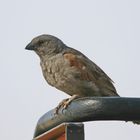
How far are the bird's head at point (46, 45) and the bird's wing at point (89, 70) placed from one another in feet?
0.87

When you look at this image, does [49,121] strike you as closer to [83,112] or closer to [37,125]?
[37,125]

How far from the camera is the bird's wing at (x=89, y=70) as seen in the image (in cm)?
603

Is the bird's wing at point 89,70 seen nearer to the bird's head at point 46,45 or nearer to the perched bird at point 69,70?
the perched bird at point 69,70

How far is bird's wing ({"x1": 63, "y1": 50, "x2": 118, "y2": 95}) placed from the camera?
6.03 metres

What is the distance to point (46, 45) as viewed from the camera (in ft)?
21.5

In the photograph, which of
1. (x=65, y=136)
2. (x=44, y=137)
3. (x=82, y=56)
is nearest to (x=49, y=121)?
(x=44, y=137)

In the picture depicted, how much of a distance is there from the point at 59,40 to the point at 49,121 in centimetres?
424

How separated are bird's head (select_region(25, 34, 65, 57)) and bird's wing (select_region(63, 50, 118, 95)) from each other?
265 millimetres

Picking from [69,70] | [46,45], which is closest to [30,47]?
[46,45]

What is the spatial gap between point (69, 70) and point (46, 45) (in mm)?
800

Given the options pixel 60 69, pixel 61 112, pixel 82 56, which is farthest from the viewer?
pixel 82 56

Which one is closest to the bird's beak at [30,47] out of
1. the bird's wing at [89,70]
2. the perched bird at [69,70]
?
the perched bird at [69,70]

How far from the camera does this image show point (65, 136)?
2176 millimetres

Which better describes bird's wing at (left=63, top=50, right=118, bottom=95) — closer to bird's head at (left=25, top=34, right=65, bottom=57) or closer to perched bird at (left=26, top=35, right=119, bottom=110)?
perched bird at (left=26, top=35, right=119, bottom=110)
